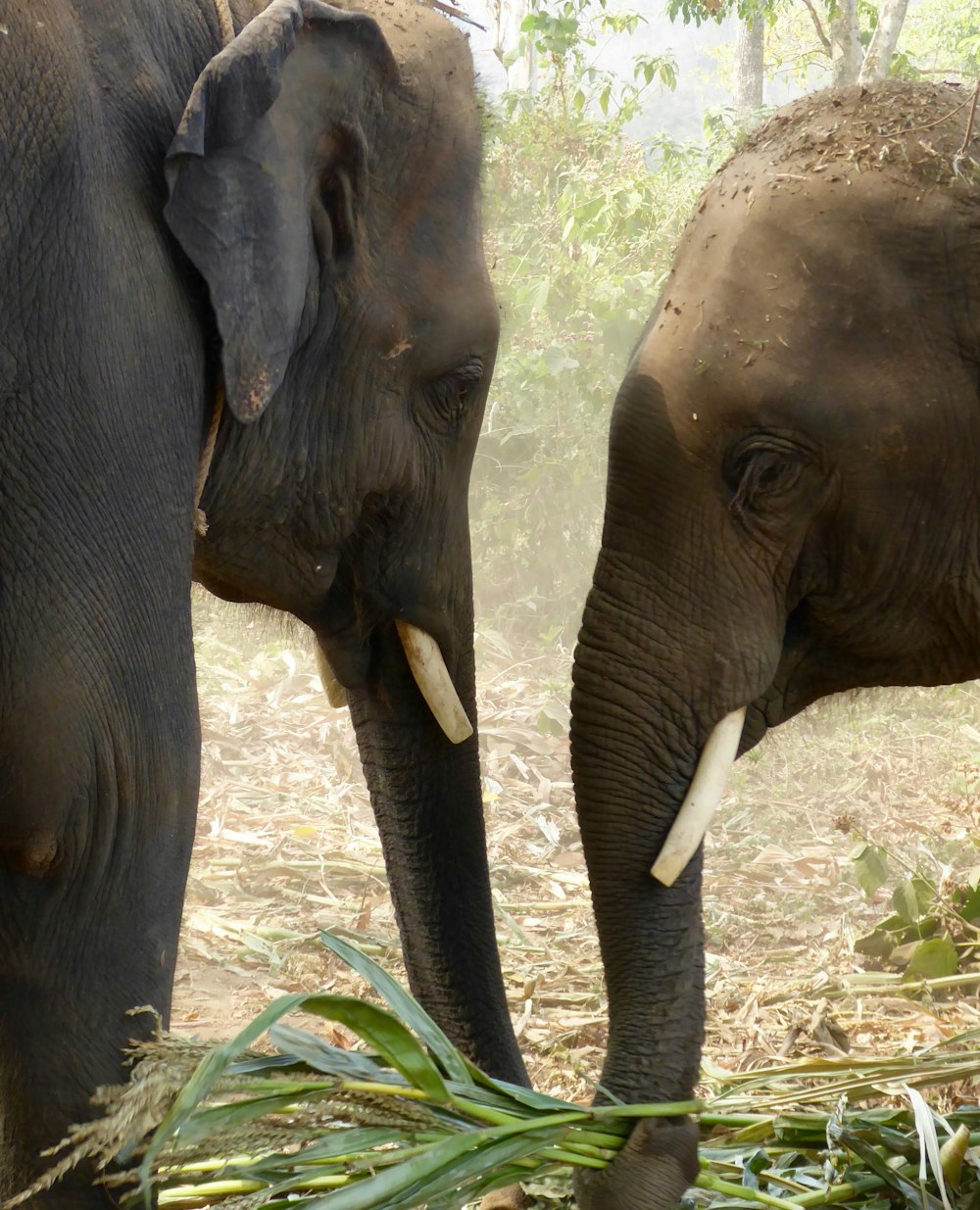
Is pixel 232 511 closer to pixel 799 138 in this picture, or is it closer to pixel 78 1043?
pixel 78 1043

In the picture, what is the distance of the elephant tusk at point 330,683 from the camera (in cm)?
284

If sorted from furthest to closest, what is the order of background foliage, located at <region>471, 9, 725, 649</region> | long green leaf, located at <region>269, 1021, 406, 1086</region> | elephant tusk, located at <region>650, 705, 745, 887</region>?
background foliage, located at <region>471, 9, 725, 649</region>, elephant tusk, located at <region>650, 705, 745, 887</region>, long green leaf, located at <region>269, 1021, 406, 1086</region>

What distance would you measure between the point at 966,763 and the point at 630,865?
3457mm

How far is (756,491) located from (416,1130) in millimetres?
1090

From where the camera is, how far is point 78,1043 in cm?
191

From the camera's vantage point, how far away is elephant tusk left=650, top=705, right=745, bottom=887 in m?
2.39

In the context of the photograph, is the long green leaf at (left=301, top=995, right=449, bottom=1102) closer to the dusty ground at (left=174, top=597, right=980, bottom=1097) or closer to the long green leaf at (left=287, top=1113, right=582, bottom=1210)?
the long green leaf at (left=287, top=1113, right=582, bottom=1210)

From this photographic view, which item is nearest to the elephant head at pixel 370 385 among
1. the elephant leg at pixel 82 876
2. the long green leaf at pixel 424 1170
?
the elephant leg at pixel 82 876

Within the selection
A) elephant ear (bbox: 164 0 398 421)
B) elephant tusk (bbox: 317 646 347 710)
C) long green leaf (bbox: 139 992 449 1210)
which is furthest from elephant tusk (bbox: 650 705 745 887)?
elephant ear (bbox: 164 0 398 421)

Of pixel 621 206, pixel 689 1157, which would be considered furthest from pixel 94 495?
pixel 621 206

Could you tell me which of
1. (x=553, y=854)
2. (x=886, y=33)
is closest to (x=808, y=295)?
(x=553, y=854)

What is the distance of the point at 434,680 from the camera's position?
2.72 meters

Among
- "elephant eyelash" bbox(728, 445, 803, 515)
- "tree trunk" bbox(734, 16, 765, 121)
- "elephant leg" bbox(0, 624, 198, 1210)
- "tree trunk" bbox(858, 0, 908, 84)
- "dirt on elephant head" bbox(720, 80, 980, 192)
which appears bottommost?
"elephant leg" bbox(0, 624, 198, 1210)

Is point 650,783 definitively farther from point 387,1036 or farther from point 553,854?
point 553,854
